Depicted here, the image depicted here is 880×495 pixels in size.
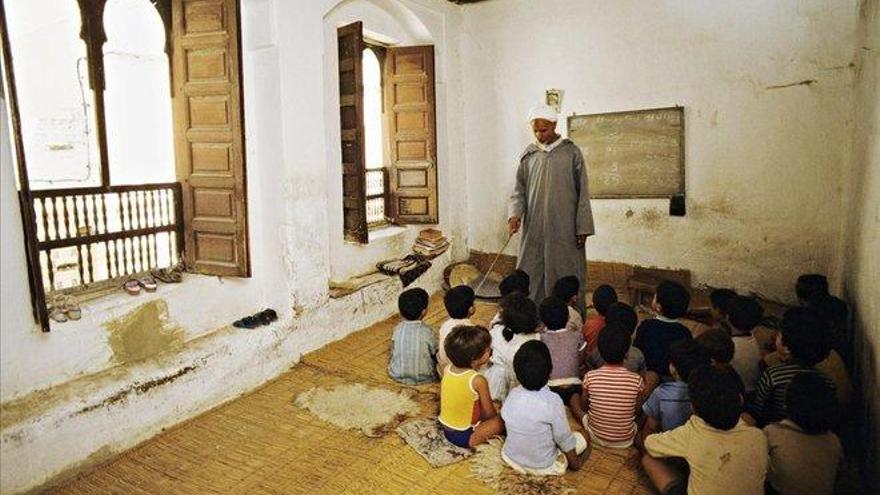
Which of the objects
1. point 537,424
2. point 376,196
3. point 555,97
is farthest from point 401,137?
point 537,424

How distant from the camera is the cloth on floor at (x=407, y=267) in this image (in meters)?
6.17

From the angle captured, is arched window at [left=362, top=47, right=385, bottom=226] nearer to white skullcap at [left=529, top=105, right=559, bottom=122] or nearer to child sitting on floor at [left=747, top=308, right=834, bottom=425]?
white skullcap at [left=529, top=105, right=559, bottom=122]

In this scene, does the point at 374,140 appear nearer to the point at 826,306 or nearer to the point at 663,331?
the point at 663,331

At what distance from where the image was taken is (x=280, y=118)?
14.9 feet

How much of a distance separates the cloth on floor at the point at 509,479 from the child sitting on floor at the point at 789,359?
1.05m

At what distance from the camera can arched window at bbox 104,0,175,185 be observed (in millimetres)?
4543

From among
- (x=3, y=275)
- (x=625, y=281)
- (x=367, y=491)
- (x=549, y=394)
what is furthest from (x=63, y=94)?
(x=625, y=281)

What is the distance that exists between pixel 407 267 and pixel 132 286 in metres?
2.93

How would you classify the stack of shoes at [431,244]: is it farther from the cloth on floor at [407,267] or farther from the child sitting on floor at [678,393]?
the child sitting on floor at [678,393]

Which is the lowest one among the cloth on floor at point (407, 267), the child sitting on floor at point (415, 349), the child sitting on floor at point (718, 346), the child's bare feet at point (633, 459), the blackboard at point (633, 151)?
the child's bare feet at point (633, 459)

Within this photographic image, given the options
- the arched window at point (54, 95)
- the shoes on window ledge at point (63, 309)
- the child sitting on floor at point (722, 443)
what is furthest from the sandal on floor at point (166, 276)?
the child sitting on floor at point (722, 443)

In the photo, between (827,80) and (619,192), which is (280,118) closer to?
(619,192)

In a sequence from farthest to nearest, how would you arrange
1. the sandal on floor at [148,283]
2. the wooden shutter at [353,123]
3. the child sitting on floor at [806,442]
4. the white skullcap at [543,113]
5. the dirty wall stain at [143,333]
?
the wooden shutter at [353,123], the white skullcap at [543,113], the sandal on floor at [148,283], the dirty wall stain at [143,333], the child sitting on floor at [806,442]

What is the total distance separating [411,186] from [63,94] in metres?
3.64
